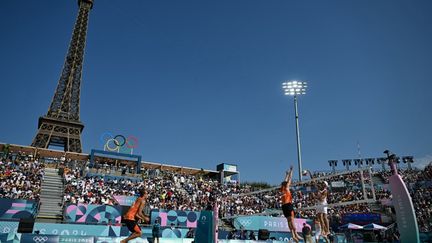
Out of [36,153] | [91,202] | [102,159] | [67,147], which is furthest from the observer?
[67,147]

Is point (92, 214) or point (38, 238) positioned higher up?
point (92, 214)

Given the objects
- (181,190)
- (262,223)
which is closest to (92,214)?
(181,190)

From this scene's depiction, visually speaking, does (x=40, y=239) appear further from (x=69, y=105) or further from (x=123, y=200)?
(x=69, y=105)

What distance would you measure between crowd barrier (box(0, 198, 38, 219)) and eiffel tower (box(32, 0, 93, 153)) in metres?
27.7

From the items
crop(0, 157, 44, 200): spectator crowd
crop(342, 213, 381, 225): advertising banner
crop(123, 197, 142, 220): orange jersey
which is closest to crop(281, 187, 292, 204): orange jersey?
crop(123, 197, 142, 220): orange jersey

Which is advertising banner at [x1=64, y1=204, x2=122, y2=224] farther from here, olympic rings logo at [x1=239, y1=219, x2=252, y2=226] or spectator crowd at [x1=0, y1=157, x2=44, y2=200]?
olympic rings logo at [x1=239, y1=219, x2=252, y2=226]

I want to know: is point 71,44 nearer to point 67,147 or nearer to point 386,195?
point 67,147

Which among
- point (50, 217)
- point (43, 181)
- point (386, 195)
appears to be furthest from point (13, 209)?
point (386, 195)

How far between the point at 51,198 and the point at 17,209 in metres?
3.42

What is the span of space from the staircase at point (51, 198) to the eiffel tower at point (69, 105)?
2208 centimetres

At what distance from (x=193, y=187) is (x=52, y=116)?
30.8 meters

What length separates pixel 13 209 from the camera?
818 inches

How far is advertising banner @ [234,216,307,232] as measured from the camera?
88.4ft

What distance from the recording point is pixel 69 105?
55.8 meters
